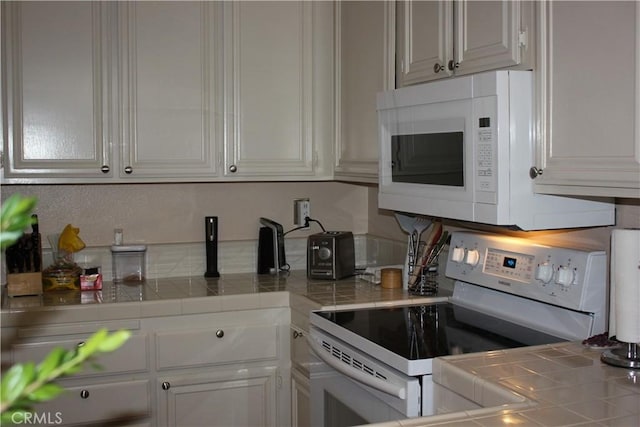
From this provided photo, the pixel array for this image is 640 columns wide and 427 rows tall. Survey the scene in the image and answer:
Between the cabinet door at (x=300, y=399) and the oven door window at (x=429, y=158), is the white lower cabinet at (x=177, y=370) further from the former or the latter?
the oven door window at (x=429, y=158)

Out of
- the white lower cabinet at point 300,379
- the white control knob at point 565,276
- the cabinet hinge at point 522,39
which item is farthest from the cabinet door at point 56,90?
the white control knob at point 565,276

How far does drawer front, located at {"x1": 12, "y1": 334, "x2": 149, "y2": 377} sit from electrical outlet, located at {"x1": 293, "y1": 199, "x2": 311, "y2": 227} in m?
1.03

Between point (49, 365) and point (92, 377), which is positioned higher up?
point (49, 365)

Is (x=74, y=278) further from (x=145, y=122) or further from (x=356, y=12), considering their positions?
(x=356, y=12)

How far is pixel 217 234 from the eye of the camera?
10.8ft

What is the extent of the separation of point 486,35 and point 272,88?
1172mm

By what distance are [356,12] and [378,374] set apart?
5.06 feet

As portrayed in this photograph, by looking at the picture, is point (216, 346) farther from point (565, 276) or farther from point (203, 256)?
point (565, 276)

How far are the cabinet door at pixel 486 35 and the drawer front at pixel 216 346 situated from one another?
1211mm

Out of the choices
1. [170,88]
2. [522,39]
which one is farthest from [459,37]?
[170,88]

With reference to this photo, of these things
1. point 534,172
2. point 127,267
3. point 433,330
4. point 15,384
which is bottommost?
point 433,330

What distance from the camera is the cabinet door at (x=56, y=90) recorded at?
110 inches

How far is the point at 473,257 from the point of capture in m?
2.53

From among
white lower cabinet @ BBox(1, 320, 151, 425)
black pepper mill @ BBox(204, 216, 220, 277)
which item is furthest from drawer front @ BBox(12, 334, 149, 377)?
black pepper mill @ BBox(204, 216, 220, 277)
